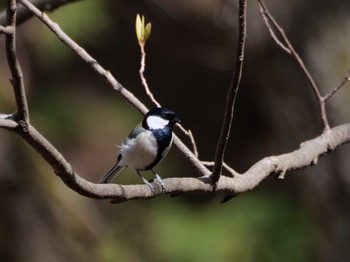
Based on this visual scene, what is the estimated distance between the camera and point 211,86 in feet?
14.9

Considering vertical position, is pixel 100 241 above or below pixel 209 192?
below

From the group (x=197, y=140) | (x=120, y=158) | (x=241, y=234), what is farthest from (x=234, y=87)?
(x=197, y=140)

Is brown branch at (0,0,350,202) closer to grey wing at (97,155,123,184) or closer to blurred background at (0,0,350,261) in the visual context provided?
grey wing at (97,155,123,184)

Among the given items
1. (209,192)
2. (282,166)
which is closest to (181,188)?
(209,192)

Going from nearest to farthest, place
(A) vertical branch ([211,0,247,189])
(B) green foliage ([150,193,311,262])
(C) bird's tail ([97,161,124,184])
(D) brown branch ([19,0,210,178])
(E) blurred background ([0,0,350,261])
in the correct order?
(A) vertical branch ([211,0,247,189]), (D) brown branch ([19,0,210,178]), (C) bird's tail ([97,161,124,184]), (E) blurred background ([0,0,350,261]), (B) green foliage ([150,193,311,262])

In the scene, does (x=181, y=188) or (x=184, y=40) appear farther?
(x=184, y=40)

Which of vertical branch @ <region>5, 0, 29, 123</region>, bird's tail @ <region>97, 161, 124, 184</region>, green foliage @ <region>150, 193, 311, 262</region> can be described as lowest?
green foliage @ <region>150, 193, 311, 262</region>

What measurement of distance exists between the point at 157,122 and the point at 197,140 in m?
2.84

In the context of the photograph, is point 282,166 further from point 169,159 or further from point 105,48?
point 105,48

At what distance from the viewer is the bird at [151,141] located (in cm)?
163

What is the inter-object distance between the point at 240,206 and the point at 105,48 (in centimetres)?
192

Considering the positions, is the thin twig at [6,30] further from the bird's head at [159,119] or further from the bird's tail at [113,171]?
the bird's tail at [113,171]

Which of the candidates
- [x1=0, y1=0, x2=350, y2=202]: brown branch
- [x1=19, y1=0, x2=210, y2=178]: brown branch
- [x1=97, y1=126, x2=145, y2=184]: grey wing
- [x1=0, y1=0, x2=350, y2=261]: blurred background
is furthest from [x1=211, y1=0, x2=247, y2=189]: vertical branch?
[x1=0, y1=0, x2=350, y2=261]: blurred background

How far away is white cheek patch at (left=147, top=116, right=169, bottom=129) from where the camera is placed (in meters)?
1.64
